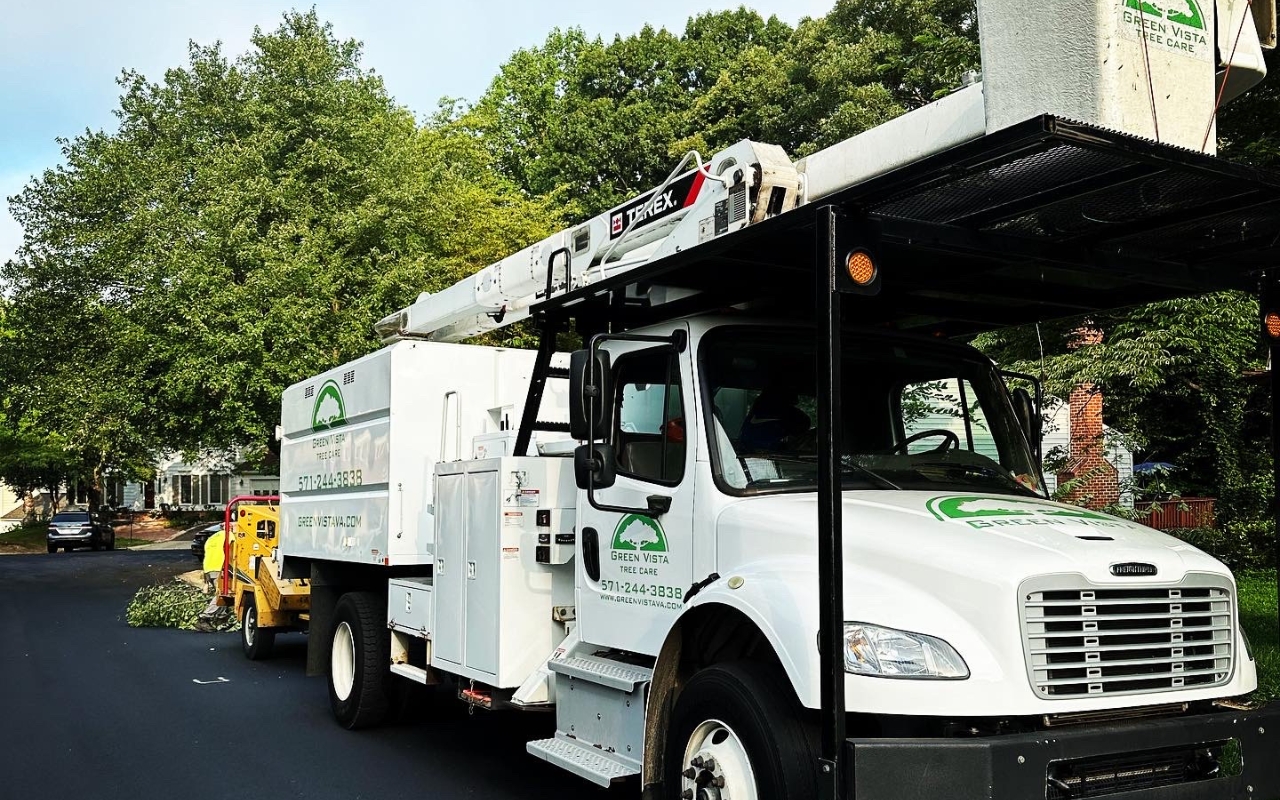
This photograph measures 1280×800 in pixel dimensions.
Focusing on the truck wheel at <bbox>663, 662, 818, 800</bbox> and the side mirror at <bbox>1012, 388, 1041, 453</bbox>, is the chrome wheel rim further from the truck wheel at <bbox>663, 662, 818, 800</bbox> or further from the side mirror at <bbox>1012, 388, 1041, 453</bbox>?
the side mirror at <bbox>1012, 388, 1041, 453</bbox>

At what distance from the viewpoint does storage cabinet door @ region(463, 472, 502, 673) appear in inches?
259

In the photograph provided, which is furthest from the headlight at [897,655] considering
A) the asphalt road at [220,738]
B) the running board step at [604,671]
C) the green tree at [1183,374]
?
the green tree at [1183,374]

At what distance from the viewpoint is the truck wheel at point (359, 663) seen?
8.69 m

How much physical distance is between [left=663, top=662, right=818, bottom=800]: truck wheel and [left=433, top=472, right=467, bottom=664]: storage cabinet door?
8.09ft

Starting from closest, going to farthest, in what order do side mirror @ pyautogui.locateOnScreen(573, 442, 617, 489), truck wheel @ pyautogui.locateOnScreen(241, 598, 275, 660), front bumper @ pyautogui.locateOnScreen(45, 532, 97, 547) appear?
side mirror @ pyautogui.locateOnScreen(573, 442, 617, 489), truck wheel @ pyautogui.locateOnScreen(241, 598, 275, 660), front bumper @ pyautogui.locateOnScreen(45, 532, 97, 547)

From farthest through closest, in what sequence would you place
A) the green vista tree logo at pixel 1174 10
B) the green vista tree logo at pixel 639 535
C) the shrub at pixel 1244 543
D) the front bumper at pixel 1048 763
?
the shrub at pixel 1244 543 < the green vista tree logo at pixel 639 535 < the green vista tree logo at pixel 1174 10 < the front bumper at pixel 1048 763

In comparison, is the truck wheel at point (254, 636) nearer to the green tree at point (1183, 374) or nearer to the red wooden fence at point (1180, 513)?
the green tree at point (1183, 374)

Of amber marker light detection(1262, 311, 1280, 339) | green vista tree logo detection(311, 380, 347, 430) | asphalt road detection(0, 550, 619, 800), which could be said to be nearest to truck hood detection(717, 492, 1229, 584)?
amber marker light detection(1262, 311, 1280, 339)

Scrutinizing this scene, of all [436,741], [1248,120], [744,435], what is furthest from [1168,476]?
[744,435]

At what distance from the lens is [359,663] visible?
877cm

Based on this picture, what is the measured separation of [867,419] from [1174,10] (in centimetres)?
210

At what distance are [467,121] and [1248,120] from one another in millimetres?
26415

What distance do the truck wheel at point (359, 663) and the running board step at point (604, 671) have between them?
287 centimetres

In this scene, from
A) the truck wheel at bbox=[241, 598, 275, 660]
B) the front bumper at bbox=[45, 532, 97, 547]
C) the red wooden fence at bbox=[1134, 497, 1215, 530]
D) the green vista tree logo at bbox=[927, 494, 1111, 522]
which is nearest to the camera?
the green vista tree logo at bbox=[927, 494, 1111, 522]
